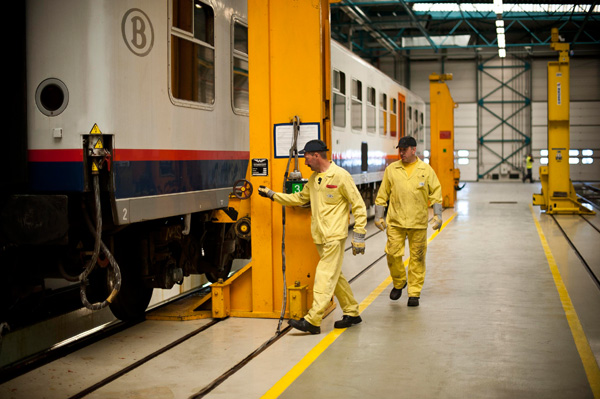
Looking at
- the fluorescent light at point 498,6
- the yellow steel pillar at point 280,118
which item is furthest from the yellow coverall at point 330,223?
the fluorescent light at point 498,6

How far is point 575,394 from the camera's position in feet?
16.8

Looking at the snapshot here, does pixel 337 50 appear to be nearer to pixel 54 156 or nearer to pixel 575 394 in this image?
pixel 54 156

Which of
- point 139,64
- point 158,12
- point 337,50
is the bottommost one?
point 139,64

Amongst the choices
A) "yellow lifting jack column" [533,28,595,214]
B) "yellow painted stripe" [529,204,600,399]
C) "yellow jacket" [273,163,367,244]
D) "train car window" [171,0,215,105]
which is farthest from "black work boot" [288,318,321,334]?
"yellow lifting jack column" [533,28,595,214]

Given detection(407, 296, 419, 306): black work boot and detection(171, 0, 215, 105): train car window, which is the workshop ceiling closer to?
detection(407, 296, 419, 306): black work boot

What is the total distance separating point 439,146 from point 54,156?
59.8ft

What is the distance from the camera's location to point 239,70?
858 centimetres

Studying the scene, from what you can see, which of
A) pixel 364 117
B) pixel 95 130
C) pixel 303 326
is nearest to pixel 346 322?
pixel 303 326

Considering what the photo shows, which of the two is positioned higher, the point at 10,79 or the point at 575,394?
the point at 10,79

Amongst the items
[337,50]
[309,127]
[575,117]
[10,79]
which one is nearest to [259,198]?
[309,127]

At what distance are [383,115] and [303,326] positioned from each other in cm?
1255

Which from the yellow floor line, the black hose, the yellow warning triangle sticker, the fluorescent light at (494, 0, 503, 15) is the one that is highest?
the fluorescent light at (494, 0, 503, 15)

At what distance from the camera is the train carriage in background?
5.98 m

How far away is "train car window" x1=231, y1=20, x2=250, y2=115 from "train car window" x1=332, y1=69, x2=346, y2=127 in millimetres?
4774
